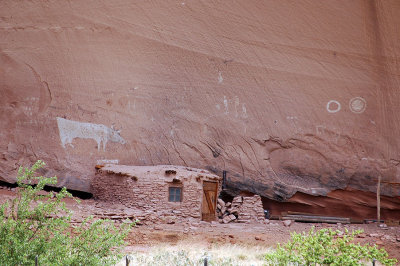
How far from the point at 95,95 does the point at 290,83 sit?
267 inches

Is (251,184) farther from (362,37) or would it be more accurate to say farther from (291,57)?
(362,37)

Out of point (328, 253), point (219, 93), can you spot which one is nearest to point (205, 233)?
point (219, 93)

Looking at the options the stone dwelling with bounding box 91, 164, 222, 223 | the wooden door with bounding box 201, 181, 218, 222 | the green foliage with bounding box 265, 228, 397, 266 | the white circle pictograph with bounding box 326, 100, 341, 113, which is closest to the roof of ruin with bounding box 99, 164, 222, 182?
the stone dwelling with bounding box 91, 164, 222, 223

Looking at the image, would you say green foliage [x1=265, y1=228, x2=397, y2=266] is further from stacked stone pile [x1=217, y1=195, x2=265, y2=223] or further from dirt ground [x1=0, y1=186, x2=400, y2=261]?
stacked stone pile [x1=217, y1=195, x2=265, y2=223]

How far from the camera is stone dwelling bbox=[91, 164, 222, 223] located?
491 inches

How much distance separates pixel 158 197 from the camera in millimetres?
12555

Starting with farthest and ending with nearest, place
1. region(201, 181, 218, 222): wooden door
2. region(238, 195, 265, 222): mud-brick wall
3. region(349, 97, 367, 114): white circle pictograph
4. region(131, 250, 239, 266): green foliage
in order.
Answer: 1. region(349, 97, 367, 114): white circle pictograph
2. region(238, 195, 265, 222): mud-brick wall
3. region(201, 181, 218, 222): wooden door
4. region(131, 250, 239, 266): green foliage

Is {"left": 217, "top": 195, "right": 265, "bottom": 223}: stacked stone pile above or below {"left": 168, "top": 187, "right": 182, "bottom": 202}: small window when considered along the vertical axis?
below

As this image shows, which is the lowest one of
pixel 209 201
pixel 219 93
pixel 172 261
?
pixel 172 261

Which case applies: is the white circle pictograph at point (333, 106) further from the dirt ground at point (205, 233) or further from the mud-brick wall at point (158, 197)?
the mud-brick wall at point (158, 197)

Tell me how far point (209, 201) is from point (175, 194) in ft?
4.05

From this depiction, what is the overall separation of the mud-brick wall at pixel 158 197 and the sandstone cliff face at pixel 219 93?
2.06 metres

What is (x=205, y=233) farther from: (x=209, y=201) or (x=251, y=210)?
(x=251, y=210)

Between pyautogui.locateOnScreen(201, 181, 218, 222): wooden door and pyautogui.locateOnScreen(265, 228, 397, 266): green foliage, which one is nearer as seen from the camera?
pyautogui.locateOnScreen(265, 228, 397, 266): green foliage
